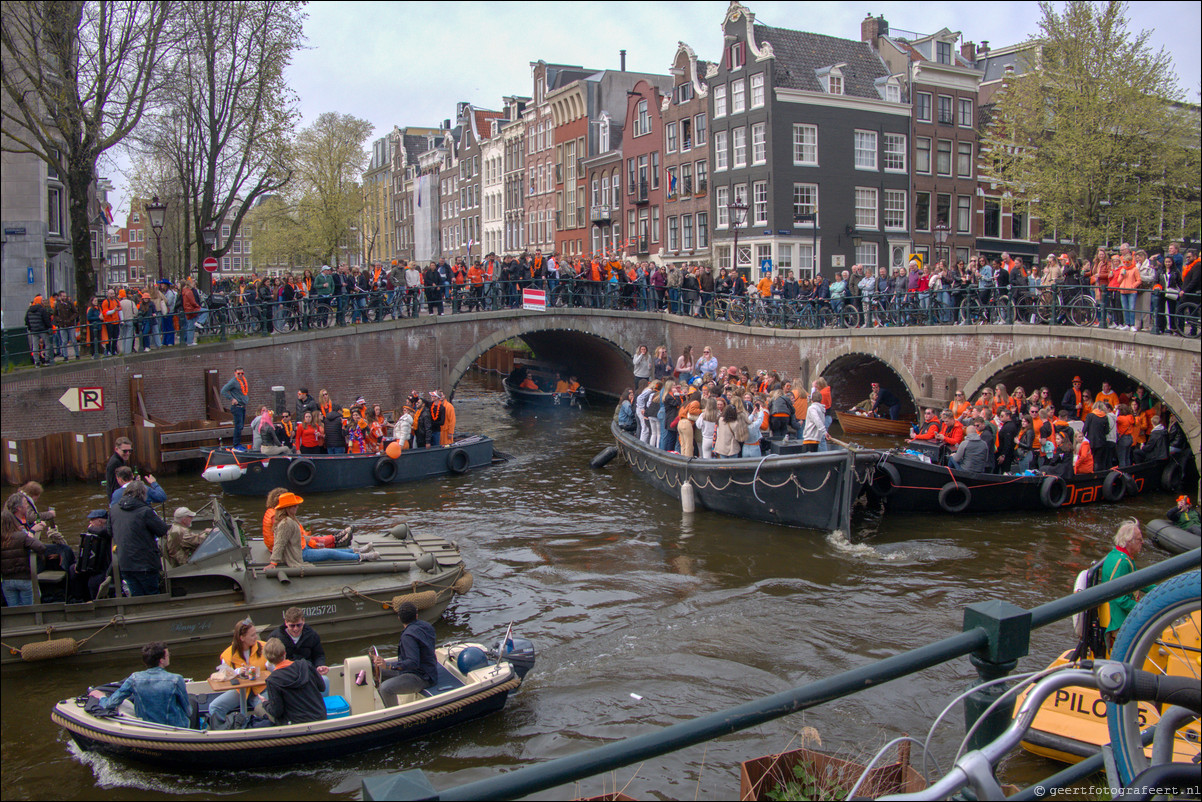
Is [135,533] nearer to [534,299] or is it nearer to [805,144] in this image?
[534,299]

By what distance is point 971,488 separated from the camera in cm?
1595

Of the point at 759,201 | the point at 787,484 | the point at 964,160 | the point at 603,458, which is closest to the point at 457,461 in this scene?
the point at 603,458

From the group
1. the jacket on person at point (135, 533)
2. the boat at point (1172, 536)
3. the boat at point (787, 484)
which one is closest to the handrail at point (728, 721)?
the jacket on person at point (135, 533)

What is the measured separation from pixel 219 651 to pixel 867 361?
2134 centimetres

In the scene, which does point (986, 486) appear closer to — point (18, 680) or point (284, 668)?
point (284, 668)

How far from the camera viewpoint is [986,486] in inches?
628

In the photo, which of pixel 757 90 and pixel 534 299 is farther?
pixel 757 90

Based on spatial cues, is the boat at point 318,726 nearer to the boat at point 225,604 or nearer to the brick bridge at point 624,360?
the boat at point 225,604

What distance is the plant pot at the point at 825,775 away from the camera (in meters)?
4.55

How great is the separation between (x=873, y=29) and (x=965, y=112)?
5658mm

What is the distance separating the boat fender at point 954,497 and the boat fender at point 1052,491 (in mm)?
1302

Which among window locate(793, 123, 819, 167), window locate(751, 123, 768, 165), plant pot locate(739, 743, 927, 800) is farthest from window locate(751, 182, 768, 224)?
plant pot locate(739, 743, 927, 800)

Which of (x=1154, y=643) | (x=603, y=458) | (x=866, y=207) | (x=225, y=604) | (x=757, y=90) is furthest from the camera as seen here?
(x=866, y=207)

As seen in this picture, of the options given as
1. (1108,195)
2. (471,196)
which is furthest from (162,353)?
(471,196)
